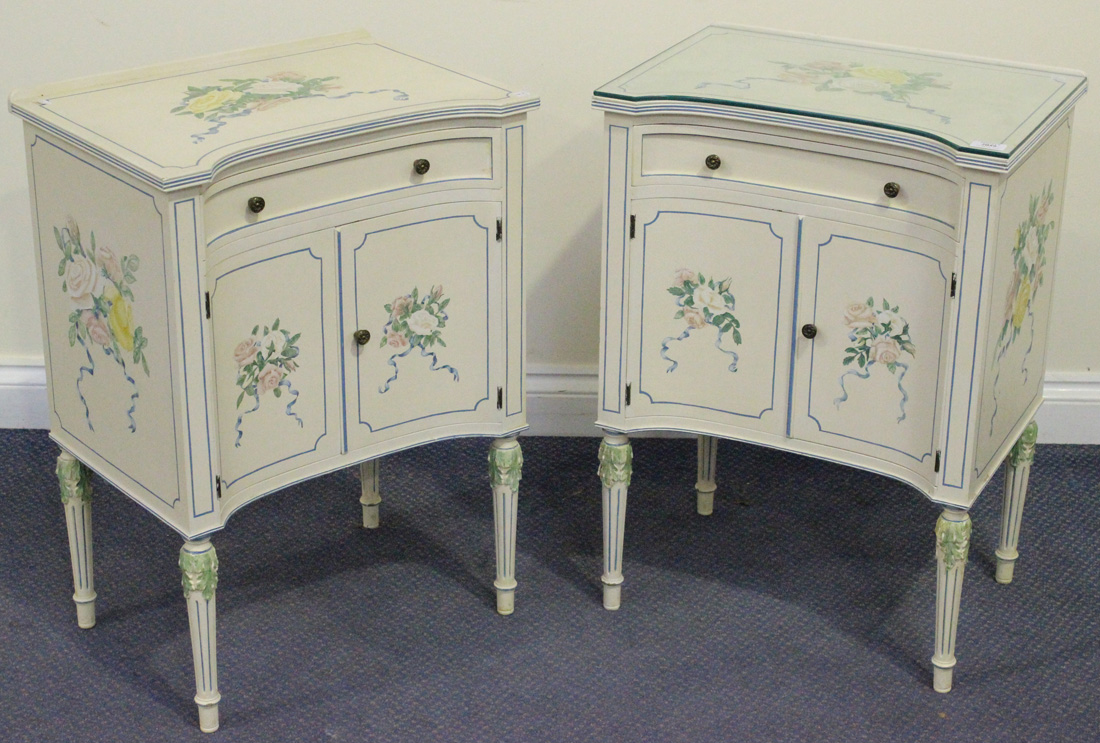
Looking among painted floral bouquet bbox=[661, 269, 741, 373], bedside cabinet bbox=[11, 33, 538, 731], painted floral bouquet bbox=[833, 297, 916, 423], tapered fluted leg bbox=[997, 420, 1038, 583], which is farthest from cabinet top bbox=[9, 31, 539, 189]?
tapered fluted leg bbox=[997, 420, 1038, 583]

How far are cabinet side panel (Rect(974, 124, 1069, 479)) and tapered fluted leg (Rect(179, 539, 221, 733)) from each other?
121 centimetres

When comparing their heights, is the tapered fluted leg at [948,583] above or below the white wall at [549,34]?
below

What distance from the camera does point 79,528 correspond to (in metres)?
2.70

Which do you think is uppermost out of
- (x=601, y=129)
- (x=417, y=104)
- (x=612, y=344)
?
(x=417, y=104)

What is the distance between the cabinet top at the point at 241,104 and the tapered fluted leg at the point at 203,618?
1.98 feet

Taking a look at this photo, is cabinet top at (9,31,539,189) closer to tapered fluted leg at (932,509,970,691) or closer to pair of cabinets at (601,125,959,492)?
pair of cabinets at (601,125,959,492)

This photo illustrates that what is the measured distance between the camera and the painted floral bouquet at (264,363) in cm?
236

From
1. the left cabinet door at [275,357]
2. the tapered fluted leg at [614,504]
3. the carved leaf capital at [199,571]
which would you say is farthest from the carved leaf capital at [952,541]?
the carved leaf capital at [199,571]

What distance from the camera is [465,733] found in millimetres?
2520

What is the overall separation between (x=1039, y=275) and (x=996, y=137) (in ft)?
1.33

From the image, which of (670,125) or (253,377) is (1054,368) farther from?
(253,377)

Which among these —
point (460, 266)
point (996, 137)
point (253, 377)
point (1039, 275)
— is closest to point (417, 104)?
point (460, 266)

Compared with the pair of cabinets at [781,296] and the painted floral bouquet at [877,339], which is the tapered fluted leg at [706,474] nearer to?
the pair of cabinets at [781,296]

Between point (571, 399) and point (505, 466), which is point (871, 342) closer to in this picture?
point (505, 466)
